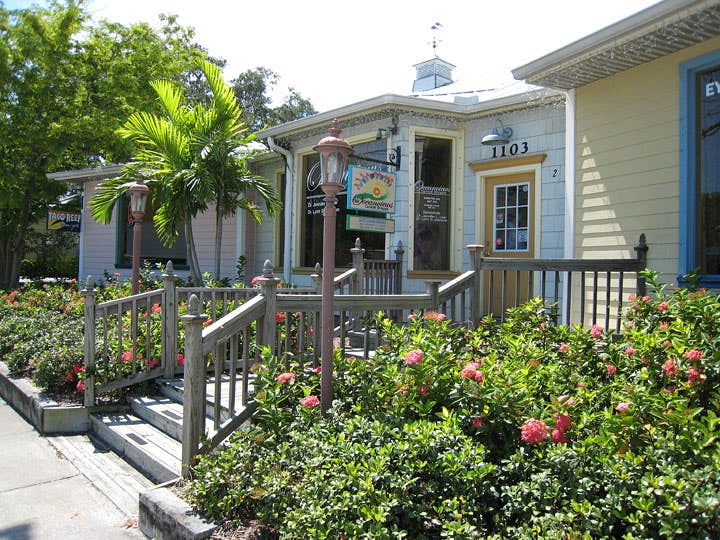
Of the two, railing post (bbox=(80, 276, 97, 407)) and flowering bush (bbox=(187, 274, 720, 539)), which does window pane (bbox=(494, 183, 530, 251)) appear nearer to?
flowering bush (bbox=(187, 274, 720, 539))

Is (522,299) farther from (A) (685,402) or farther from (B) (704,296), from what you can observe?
(A) (685,402)

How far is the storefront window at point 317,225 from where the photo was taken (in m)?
8.80

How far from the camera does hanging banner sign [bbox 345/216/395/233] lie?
24.5 ft

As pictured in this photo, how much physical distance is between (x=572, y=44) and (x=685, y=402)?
377 cm

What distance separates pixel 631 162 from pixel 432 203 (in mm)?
3178

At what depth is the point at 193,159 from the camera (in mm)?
8531

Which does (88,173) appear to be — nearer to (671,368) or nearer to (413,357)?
(413,357)

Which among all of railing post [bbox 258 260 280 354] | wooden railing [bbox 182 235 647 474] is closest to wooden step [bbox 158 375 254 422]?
wooden railing [bbox 182 235 647 474]

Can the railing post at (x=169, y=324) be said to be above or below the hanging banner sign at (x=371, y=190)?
below

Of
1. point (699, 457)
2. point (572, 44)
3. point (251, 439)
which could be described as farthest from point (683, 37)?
point (251, 439)

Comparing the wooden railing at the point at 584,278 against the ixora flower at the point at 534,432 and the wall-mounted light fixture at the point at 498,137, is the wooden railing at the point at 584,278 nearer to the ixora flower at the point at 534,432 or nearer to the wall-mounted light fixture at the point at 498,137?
the ixora flower at the point at 534,432

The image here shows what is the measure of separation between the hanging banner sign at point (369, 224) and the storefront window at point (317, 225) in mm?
721

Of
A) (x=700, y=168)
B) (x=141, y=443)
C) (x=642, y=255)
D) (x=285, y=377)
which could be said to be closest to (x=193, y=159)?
(x=141, y=443)

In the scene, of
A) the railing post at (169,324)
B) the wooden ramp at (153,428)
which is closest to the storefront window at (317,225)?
the railing post at (169,324)
